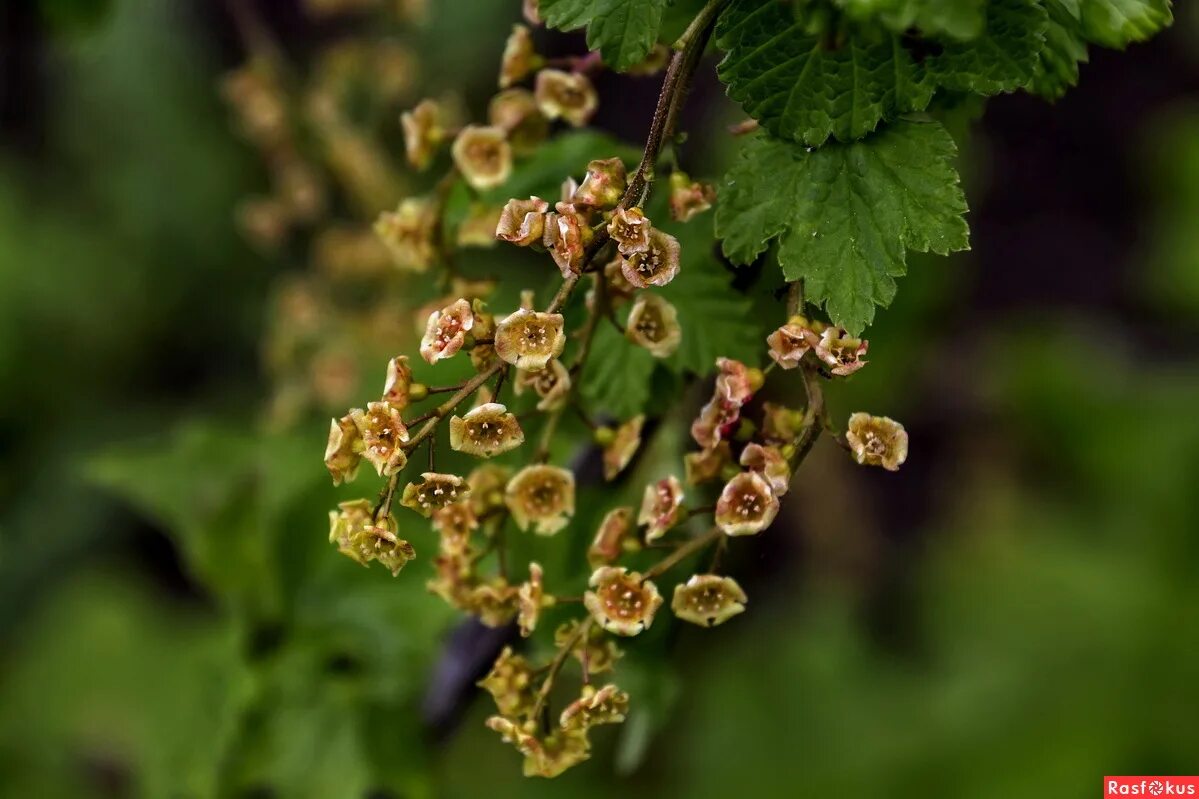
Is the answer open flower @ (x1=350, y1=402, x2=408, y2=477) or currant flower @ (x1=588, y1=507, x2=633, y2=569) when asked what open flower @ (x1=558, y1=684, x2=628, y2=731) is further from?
open flower @ (x1=350, y1=402, x2=408, y2=477)

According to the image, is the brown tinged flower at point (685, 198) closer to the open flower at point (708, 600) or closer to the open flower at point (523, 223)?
the open flower at point (523, 223)

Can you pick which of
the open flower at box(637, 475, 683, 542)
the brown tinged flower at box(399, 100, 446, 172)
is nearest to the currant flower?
the open flower at box(637, 475, 683, 542)

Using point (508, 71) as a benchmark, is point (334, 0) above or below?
below

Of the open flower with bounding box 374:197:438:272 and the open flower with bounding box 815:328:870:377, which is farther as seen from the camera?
the open flower with bounding box 374:197:438:272

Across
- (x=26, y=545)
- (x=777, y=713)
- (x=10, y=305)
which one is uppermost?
(x=10, y=305)

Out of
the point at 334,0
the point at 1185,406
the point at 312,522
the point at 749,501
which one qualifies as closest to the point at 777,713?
the point at 1185,406

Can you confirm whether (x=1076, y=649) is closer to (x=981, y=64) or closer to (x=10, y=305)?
(x=981, y=64)

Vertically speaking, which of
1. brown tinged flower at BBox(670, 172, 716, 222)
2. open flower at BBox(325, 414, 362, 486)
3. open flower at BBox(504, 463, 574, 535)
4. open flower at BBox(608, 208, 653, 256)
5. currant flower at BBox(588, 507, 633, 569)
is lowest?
currant flower at BBox(588, 507, 633, 569)
